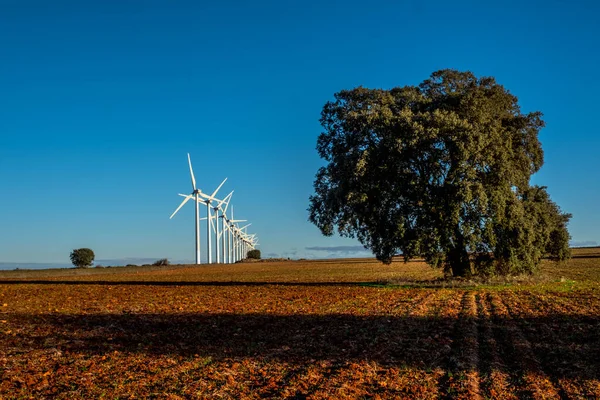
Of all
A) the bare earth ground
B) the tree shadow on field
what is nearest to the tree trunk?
the bare earth ground

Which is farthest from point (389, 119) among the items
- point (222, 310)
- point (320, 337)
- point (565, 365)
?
point (565, 365)

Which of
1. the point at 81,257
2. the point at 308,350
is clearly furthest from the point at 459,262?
the point at 81,257

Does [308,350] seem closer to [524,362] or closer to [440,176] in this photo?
[524,362]

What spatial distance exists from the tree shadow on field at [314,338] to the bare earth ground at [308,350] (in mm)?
50

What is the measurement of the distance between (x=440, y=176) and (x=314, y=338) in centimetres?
2223

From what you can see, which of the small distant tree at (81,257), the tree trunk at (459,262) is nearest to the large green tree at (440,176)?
the tree trunk at (459,262)

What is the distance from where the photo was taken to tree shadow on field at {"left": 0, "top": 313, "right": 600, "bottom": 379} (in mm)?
14164

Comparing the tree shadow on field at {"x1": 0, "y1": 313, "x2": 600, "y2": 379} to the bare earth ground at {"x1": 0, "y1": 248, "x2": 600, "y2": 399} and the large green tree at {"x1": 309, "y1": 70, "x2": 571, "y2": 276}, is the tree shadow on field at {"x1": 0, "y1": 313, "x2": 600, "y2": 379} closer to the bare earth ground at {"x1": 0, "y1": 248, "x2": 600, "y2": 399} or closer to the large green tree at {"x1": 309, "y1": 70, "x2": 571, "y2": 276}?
the bare earth ground at {"x1": 0, "y1": 248, "x2": 600, "y2": 399}

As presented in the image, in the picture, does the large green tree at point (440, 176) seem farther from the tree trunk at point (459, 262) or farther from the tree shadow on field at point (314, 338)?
the tree shadow on field at point (314, 338)

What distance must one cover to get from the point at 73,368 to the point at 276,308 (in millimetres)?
14068

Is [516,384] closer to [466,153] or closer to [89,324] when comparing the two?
[89,324]

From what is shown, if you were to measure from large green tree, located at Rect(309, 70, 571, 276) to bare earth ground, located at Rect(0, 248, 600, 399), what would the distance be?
8.40m

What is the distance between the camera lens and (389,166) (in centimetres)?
3772

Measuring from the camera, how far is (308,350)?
15.3m
